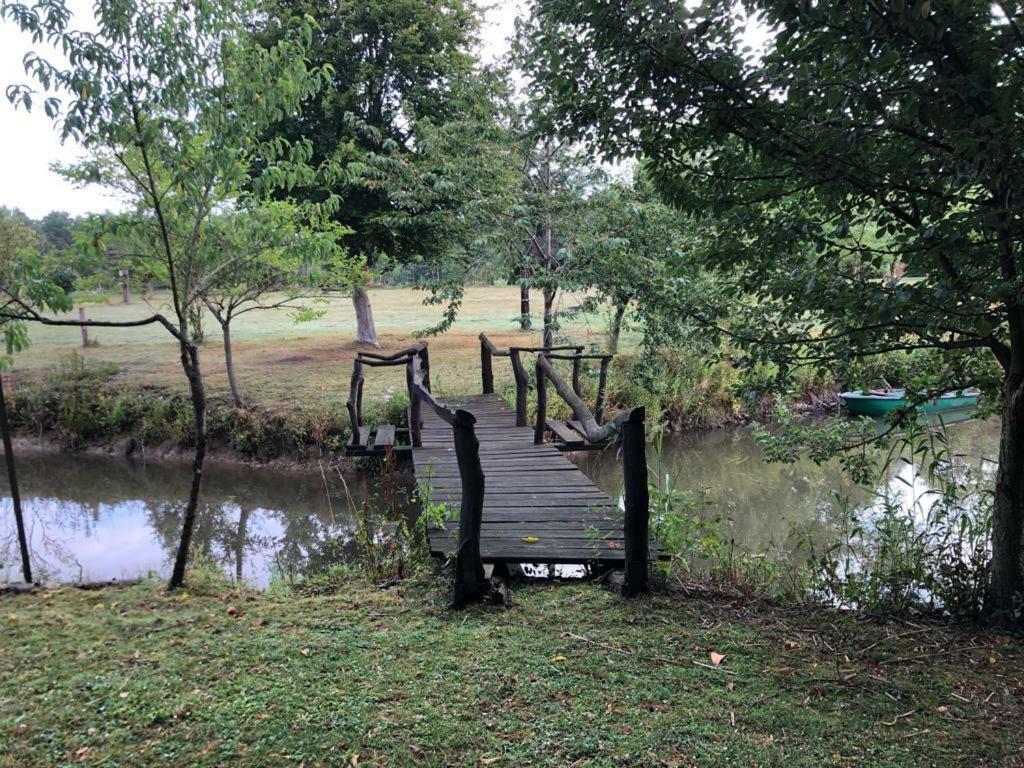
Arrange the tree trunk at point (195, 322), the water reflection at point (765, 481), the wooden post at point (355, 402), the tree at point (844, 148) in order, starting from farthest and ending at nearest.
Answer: the wooden post at point (355, 402) → the water reflection at point (765, 481) → the tree trunk at point (195, 322) → the tree at point (844, 148)

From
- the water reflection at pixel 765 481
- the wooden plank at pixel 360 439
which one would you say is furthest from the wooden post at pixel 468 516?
the wooden plank at pixel 360 439

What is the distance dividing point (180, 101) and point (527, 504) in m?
3.89

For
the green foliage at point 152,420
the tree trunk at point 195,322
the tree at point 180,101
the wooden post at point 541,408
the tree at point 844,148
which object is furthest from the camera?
the green foliage at point 152,420

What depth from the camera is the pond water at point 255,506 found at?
767 cm

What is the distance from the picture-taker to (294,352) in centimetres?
1852

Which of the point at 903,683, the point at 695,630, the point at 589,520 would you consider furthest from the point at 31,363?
the point at 903,683

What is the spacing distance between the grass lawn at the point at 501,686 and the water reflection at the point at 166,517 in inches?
122

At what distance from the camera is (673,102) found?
3.29 m

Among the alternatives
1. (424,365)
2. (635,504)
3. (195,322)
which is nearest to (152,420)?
(195,322)

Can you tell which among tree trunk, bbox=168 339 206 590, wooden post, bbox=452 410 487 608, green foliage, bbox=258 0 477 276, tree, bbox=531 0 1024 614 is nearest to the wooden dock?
wooden post, bbox=452 410 487 608

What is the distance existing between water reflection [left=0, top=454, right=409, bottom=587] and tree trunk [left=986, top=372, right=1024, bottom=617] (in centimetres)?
550

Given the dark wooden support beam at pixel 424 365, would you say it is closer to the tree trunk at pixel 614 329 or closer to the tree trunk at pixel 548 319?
the tree trunk at pixel 548 319

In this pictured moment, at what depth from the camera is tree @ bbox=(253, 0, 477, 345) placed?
15062 mm

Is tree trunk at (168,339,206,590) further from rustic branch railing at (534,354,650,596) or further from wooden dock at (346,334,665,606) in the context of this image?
rustic branch railing at (534,354,650,596)
